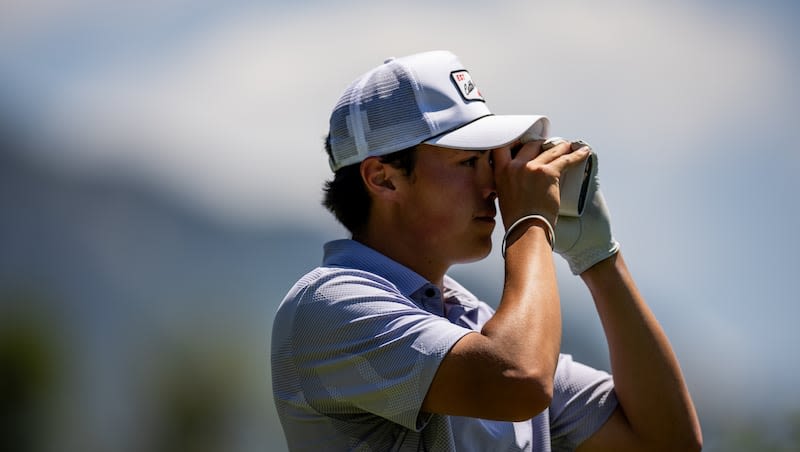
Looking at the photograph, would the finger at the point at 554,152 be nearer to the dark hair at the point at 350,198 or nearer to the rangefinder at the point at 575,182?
the rangefinder at the point at 575,182

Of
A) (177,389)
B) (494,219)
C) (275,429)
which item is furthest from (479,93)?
(177,389)

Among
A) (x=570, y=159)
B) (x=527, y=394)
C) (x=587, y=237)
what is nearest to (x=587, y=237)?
(x=587, y=237)

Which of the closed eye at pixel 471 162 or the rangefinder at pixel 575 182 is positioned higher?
the closed eye at pixel 471 162

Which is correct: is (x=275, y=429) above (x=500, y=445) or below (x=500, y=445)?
below

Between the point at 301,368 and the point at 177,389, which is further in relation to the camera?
the point at 177,389

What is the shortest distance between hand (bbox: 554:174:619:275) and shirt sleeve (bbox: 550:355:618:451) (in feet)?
1.10

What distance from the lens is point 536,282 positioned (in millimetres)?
2641

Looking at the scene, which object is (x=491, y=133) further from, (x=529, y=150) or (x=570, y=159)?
(x=570, y=159)

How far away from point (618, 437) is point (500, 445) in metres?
0.51

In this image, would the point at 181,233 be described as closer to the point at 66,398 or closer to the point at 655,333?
the point at 66,398

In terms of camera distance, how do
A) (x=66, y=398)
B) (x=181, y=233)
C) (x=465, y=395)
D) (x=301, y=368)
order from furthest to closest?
(x=181, y=233) < (x=66, y=398) < (x=301, y=368) < (x=465, y=395)

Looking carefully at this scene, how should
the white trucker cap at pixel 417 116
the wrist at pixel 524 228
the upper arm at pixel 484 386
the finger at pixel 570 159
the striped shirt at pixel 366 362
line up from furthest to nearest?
the white trucker cap at pixel 417 116 < the finger at pixel 570 159 < the wrist at pixel 524 228 < the striped shirt at pixel 366 362 < the upper arm at pixel 484 386

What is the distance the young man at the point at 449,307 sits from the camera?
2.56m

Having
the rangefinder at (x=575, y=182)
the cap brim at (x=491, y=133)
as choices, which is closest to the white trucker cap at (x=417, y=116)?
the cap brim at (x=491, y=133)
